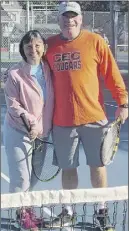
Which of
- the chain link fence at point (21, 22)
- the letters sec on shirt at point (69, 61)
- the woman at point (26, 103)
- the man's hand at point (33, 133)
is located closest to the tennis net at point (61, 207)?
the woman at point (26, 103)

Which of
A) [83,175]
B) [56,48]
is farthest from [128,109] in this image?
[83,175]

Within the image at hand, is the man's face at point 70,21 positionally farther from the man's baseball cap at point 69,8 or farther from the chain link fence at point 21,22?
the chain link fence at point 21,22

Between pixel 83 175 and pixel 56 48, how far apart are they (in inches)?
39.2

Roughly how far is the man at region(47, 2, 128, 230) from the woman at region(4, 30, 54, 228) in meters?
0.04

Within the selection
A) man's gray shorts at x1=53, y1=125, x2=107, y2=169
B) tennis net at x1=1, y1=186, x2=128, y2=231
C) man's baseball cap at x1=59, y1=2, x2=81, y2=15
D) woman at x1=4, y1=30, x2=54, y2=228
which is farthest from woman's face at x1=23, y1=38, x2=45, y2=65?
tennis net at x1=1, y1=186, x2=128, y2=231

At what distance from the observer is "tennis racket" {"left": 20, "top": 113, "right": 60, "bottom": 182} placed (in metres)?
2.11

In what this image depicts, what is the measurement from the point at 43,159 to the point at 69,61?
36 centimetres

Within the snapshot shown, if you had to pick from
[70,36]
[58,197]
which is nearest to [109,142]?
[70,36]

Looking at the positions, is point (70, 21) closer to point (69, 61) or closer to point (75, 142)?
point (69, 61)

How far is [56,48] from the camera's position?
81.1 inches

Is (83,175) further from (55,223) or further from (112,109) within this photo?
(112,109)

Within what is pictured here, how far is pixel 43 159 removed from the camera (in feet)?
7.16

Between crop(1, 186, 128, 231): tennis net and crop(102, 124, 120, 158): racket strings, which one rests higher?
crop(102, 124, 120, 158): racket strings

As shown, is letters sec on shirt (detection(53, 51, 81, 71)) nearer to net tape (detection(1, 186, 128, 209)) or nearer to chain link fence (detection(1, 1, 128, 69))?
net tape (detection(1, 186, 128, 209))
